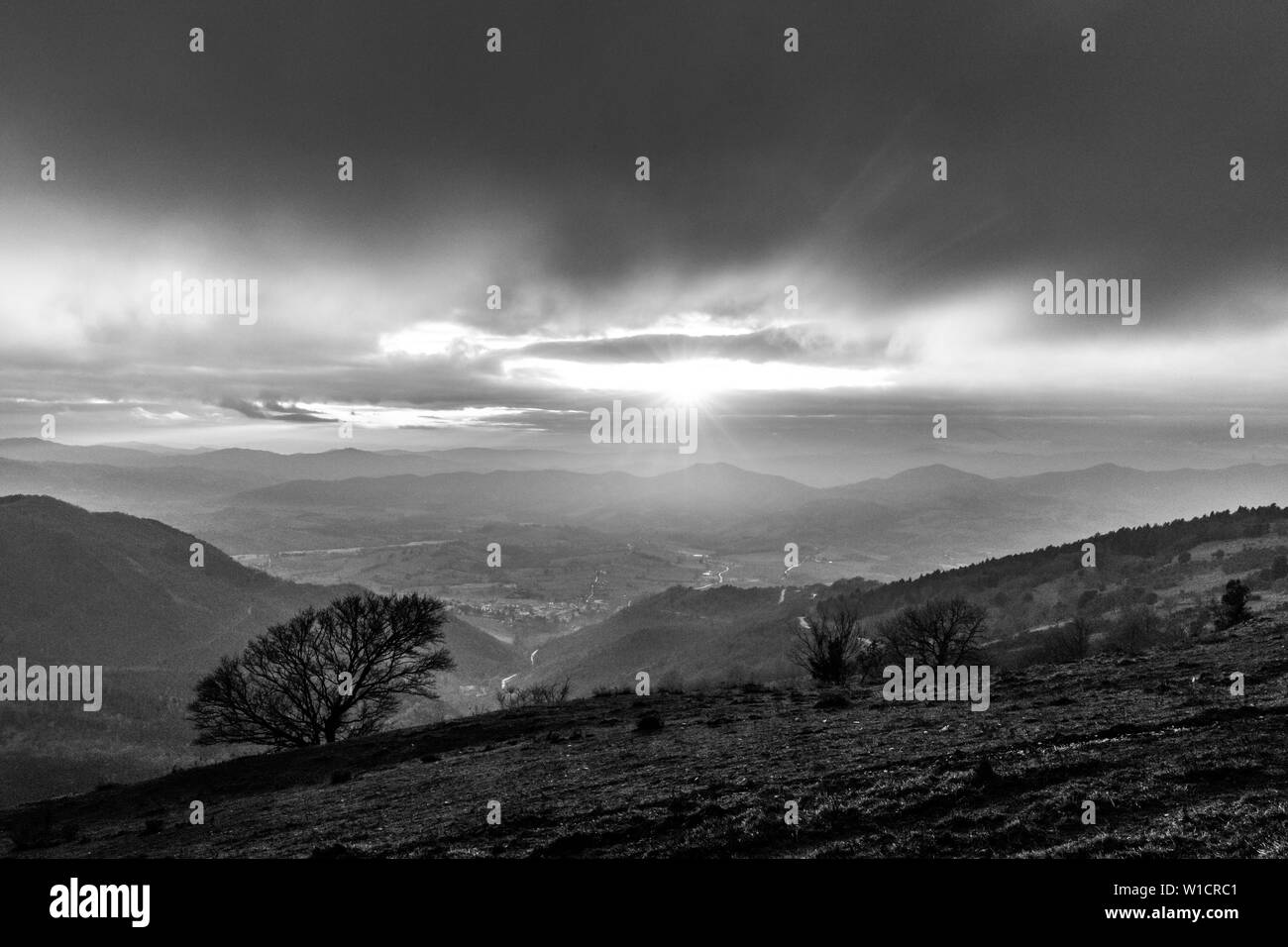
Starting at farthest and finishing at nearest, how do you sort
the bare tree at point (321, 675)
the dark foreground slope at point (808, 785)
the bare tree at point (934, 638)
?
the bare tree at point (934, 638) → the bare tree at point (321, 675) → the dark foreground slope at point (808, 785)

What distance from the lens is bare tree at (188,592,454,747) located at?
4228 cm

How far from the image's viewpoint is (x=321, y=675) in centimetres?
4459

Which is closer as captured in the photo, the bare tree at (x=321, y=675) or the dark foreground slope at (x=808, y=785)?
the dark foreground slope at (x=808, y=785)

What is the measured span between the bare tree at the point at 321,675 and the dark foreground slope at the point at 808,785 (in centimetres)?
1144

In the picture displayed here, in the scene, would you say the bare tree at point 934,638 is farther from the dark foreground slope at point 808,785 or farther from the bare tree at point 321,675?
the bare tree at point 321,675

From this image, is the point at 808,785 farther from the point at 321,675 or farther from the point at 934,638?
the point at 321,675

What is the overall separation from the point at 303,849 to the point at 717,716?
56.4 feet

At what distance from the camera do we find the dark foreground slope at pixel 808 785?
1051cm

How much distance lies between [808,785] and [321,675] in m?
41.7

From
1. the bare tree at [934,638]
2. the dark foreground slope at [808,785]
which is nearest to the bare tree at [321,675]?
the dark foreground slope at [808,785]

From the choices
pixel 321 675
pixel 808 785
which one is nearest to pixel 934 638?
pixel 808 785
